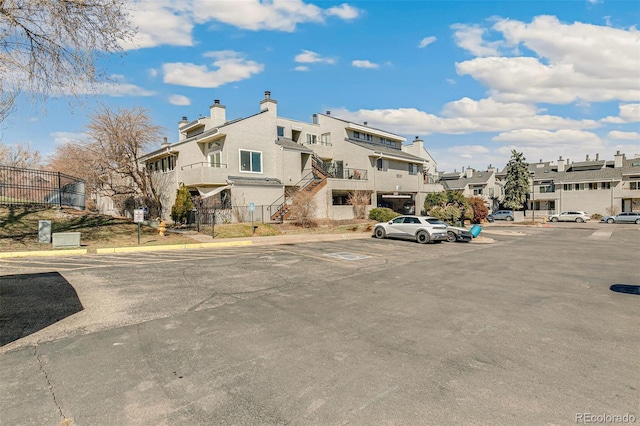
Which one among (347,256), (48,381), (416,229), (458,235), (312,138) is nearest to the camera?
(48,381)

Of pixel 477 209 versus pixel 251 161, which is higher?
pixel 251 161

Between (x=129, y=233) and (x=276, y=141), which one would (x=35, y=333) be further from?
(x=276, y=141)

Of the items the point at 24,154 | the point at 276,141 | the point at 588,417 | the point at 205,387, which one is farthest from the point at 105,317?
the point at 24,154

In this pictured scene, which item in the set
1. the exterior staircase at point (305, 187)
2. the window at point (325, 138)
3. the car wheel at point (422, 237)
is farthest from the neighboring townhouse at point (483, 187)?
the car wheel at point (422, 237)

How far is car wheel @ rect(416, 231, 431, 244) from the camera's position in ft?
62.8

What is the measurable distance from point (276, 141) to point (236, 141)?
440 centimetres

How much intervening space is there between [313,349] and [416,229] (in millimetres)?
16017

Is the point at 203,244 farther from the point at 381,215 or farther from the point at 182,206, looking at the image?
the point at 381,215

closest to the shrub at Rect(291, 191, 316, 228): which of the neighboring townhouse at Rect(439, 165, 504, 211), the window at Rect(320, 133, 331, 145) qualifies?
the window at Rect(320, 133, 331, 145)

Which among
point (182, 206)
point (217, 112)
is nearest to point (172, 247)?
point (182, 206)

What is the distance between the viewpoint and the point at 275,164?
30156 mm

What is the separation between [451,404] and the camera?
3422 millimetres

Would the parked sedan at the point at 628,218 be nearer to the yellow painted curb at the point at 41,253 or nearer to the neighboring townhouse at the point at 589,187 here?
the neighboring townhouse at the point at 589,187

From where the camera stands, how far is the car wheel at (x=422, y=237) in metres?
19.1
